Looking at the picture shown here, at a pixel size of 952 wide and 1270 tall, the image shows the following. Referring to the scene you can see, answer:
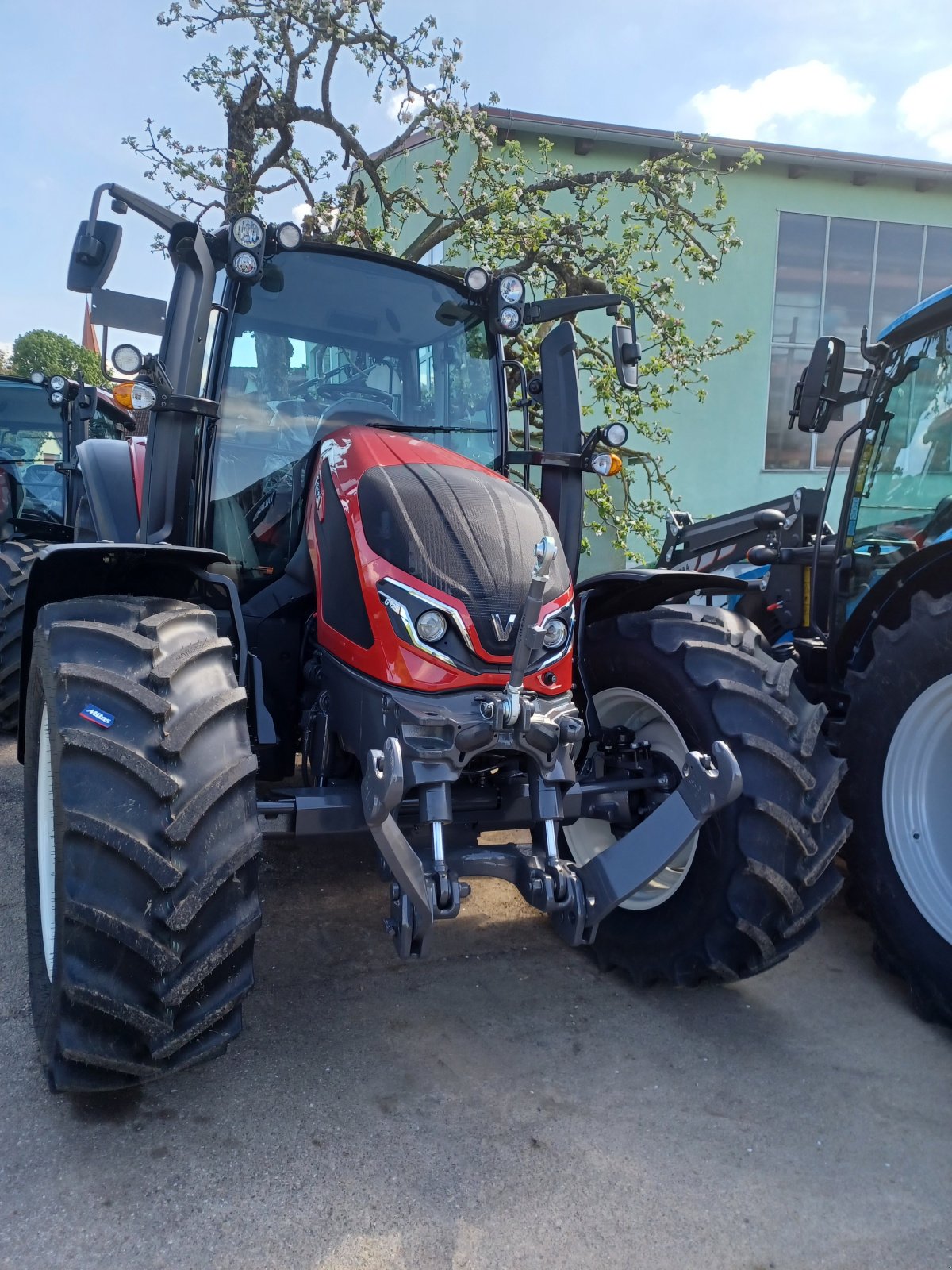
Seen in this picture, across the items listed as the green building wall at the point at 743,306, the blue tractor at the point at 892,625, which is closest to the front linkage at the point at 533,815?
the blue tractor at the point at 892,625

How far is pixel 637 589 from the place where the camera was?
3299 millimetres

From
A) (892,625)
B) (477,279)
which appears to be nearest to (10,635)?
(477,279)

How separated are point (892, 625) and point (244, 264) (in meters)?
2.62

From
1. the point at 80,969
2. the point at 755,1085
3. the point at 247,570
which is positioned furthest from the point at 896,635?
the point at 80,969

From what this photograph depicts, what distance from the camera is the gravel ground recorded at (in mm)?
2020

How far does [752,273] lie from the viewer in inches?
459

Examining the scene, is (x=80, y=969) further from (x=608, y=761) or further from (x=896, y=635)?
(x=896, y=635)

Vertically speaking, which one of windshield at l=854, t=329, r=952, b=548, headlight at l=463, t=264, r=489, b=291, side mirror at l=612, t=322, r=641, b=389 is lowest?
windshield at l=854, t=329, r=952, b=548

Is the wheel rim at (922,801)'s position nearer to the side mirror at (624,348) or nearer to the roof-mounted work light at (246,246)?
the side mirror at (624,348)

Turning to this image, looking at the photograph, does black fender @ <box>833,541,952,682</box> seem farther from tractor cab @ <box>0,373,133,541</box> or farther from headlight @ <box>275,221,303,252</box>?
tractor cab @ <box>0,373,133,541</box>

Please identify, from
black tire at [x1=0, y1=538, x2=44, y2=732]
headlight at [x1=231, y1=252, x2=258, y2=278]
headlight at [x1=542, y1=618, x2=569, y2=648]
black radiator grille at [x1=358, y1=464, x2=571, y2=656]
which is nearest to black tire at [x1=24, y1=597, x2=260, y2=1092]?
black radiator grille at [x1=358, y1=464, x2=571, y2=656]

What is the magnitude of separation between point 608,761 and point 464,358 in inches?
→ 67.3

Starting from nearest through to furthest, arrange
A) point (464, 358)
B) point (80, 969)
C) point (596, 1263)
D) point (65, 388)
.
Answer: point (596, 1263) < point (80, 969) < point (464, 358) < point (65, 388)

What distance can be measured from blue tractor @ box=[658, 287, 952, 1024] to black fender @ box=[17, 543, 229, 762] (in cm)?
212
